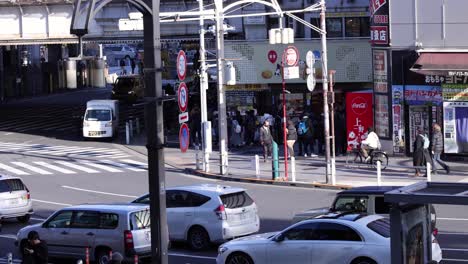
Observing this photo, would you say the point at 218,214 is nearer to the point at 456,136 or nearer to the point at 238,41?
the point at 456,136


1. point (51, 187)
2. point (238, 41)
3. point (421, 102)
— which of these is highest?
point (238, 41)

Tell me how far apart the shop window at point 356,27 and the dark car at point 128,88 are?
843 inches

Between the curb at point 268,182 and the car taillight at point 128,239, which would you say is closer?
the car taillight at point 128,239

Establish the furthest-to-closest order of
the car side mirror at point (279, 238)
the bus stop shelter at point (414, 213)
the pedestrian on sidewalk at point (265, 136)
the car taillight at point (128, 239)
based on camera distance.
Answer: the pedestrian on sidewalk at point (265, 136), the car taillight at point (128, 239), the car side mirror at point (279, 238), the bus stop shelter at point (414, 213)

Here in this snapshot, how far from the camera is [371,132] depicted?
37.3 m

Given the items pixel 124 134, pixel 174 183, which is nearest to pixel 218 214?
pixel 174 183

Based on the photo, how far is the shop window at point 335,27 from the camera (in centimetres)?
5319

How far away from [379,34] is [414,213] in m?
26.2

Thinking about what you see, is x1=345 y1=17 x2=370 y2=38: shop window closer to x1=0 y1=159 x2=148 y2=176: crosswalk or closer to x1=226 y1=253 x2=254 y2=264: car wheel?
x1=0 y1=159 x2=148 y2=176: crosswalk

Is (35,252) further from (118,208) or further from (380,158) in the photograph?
(380,158)

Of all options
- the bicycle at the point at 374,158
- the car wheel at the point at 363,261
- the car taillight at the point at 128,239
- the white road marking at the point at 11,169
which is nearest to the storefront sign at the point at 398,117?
the bicycle at the point at 374,158

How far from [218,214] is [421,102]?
679 inches

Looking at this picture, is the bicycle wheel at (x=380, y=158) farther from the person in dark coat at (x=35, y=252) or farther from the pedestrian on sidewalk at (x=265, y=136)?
the person in dark coat at (x=35, y=252)

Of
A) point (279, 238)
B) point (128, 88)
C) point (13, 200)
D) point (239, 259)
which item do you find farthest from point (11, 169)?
point (128, 88)
